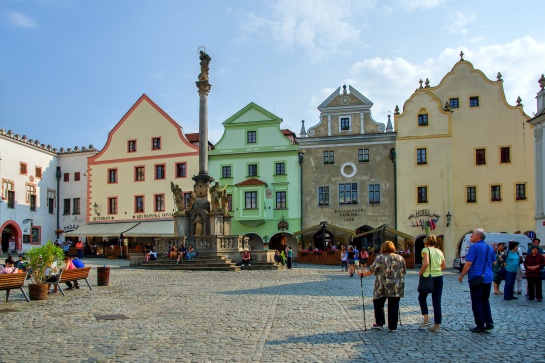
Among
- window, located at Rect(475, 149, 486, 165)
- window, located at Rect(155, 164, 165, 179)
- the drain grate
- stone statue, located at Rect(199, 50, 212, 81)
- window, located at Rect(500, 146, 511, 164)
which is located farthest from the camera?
window, located at Rect(155, 164, 165, 179)

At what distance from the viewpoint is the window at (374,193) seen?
46.6m

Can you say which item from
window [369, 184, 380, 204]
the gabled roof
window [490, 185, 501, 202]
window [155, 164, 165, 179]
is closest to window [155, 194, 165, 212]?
window [155, 164, 165, 179]

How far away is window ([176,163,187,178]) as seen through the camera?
5172 cm

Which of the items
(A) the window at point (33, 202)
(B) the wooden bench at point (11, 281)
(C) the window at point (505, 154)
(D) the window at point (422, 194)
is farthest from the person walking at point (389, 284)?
(A) the window at point (33, 202)

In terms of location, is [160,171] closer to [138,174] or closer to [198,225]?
[138,174]

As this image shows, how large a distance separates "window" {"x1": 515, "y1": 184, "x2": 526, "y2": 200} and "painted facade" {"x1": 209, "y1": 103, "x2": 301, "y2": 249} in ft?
53.2

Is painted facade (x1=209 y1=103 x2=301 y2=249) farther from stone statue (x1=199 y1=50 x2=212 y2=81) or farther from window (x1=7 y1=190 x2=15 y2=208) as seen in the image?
window (x1=7 y1=190 x2=15 y2=208)

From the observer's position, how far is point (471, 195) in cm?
4553

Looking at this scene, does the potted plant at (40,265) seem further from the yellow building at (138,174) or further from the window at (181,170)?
the window at (181,170)

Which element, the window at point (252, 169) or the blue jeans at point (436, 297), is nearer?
the blue jeans at point (436, 297)

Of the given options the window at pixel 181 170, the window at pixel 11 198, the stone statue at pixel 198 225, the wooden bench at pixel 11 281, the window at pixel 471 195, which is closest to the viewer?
the wooden bench at pixel 11 281

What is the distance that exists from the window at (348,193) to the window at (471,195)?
8332 mm

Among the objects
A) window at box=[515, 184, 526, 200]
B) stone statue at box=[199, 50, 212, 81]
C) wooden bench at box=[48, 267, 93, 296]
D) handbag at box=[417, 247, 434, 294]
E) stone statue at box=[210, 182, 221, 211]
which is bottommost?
wooden bench at box=[48, 267, 93, 296]

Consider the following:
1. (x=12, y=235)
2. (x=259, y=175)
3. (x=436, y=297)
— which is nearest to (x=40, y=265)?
(x=436, y=297)
